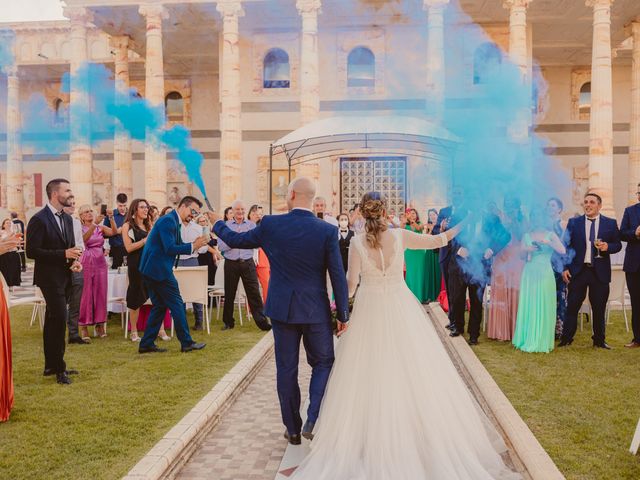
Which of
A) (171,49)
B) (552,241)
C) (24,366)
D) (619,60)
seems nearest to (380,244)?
(552,241)

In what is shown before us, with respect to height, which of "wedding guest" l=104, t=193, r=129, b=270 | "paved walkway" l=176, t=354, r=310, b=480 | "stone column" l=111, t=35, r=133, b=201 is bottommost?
"paved walkway" l=176, t=354, r=310, b=480

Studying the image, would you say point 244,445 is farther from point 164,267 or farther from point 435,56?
point 435,56

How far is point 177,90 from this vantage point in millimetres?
32000

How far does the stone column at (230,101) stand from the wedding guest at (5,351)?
1976 cm

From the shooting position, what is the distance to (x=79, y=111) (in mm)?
25812

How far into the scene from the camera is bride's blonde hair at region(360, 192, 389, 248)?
4742 millimetres

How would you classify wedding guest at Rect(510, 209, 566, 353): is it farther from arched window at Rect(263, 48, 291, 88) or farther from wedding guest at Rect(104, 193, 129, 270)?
arched window at Rect(263, 48, 291, 88)

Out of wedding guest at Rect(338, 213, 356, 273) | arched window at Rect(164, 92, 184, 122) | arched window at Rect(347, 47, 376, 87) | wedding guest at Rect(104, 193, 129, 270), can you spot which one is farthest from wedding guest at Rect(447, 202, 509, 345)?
arched window at Rect(164, 92, 184, 122)

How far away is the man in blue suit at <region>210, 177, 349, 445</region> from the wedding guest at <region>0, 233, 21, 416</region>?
2018 millimetres

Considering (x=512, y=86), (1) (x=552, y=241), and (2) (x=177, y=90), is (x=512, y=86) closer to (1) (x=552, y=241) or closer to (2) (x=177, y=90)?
(1) (x=552, y=241)

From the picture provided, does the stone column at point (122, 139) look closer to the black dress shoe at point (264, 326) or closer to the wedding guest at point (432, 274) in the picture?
the wedding guest at point (432, 274)

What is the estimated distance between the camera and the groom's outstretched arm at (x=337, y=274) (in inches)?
189

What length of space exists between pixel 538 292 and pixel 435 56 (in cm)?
1722

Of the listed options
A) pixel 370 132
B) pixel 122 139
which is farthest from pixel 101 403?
pixel 122 139
